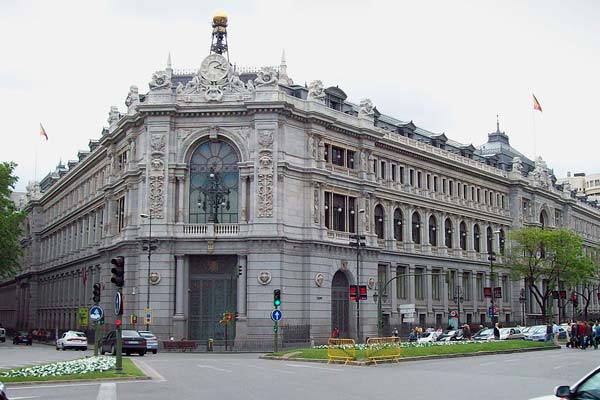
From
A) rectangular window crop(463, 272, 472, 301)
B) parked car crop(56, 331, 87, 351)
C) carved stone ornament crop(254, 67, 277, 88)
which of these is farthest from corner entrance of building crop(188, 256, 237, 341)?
rectangular window crop(463, 272, 472, 301)

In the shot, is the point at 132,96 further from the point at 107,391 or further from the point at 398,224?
the point at 107,391

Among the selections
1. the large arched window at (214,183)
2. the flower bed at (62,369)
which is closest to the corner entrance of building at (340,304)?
the large arched window at (214,183)

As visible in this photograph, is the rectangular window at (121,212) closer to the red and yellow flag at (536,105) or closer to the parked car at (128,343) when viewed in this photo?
the parked car at (128,343)

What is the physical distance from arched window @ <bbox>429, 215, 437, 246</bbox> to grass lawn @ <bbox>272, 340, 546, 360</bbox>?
95.4 ft

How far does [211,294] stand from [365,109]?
69.9 feet

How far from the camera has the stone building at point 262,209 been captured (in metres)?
58.5

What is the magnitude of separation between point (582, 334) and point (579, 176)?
4964 inches

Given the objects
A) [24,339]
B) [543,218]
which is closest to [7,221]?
[24,339]

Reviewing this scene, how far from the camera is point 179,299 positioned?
58.4 m

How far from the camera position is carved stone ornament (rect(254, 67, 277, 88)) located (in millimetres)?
59906

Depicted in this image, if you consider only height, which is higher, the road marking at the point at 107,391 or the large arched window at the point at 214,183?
the large arched window at the point at 214,183

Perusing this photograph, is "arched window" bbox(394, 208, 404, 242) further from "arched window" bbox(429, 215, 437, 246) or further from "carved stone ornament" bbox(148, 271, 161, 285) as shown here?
"carved stone ornament" bbox(148, 271, 161, 285)

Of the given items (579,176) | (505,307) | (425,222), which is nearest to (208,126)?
(425,222)

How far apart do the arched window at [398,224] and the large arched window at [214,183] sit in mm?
19226
